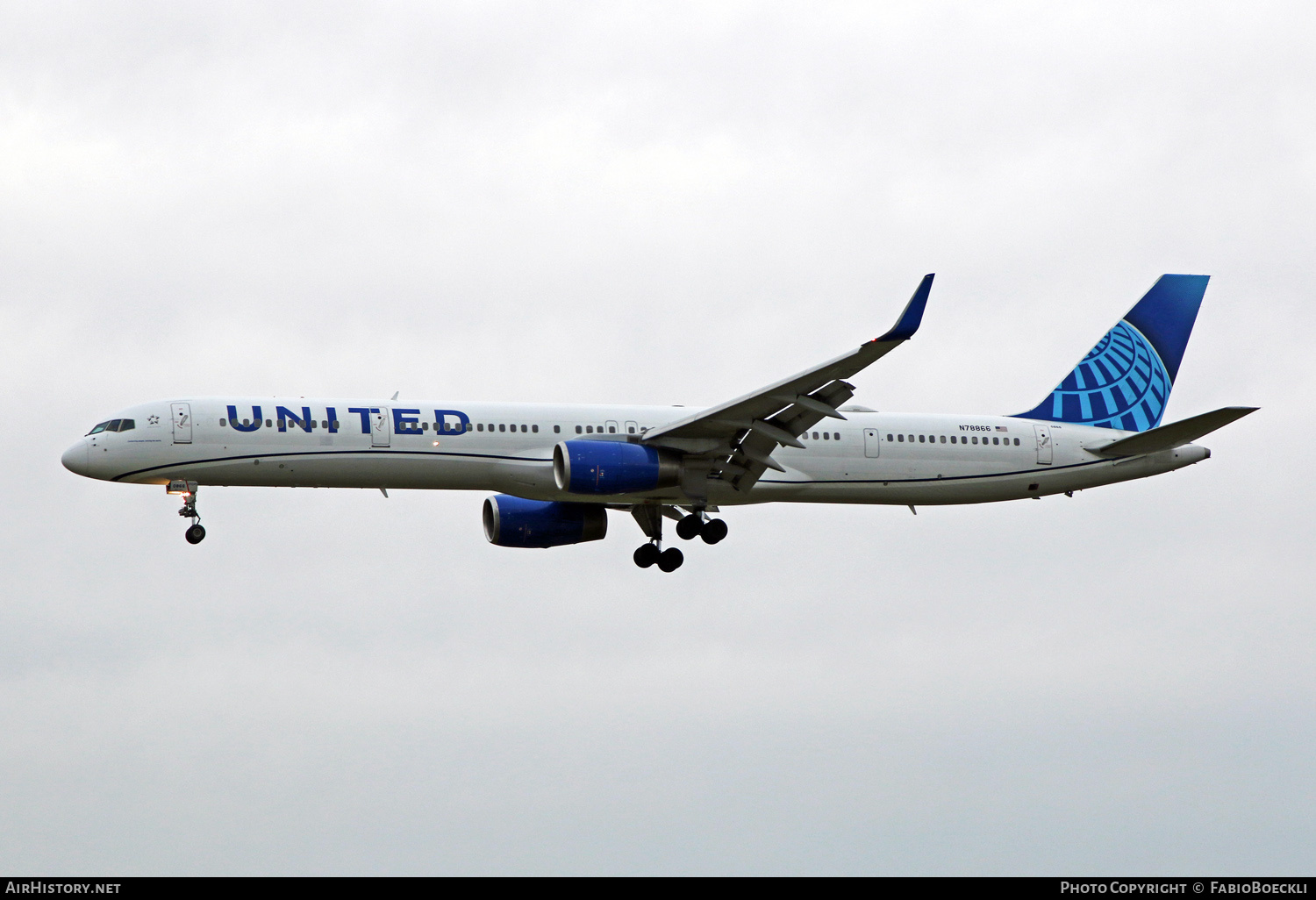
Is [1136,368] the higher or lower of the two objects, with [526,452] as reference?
higher

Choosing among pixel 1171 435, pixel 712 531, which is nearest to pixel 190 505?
pixel 712 531

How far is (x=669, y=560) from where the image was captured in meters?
45.8

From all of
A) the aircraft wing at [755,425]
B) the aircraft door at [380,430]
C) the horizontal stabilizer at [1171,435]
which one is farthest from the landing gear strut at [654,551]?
the horizontal stabilizer at [1171,435]

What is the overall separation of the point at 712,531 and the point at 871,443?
4740 millimetres

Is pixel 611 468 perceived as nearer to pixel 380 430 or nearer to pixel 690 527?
pixel 690 527

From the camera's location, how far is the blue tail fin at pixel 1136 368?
47344 millimetres

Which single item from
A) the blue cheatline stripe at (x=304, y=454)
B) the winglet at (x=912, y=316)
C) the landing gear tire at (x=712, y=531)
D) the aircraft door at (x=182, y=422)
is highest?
the aircraft door at (x=182, y=422)

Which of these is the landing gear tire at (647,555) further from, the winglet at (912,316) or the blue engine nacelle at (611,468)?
the winglet at (912,316)

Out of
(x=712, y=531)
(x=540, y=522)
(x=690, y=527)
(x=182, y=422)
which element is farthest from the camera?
(x=540, y=522)

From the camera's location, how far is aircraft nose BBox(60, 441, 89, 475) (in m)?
40.4

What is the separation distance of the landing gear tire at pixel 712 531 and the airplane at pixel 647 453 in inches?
2.0

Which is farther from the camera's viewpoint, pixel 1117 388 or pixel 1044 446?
pixel 1117 388
